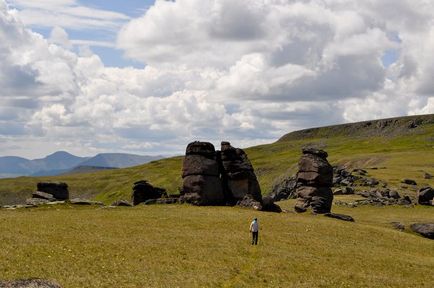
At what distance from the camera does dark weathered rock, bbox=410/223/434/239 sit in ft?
258

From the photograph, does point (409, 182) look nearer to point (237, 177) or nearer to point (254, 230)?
point (237, 177)

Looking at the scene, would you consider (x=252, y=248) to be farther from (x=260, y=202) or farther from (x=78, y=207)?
(x=78, y=207)

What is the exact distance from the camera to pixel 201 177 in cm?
9525

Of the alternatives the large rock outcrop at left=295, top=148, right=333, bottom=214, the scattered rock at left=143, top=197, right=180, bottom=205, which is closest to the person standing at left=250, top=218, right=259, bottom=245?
the large rock outcrop at left=295, top=148, right=333, bottom=214

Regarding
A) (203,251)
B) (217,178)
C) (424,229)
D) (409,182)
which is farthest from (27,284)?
(409,182)

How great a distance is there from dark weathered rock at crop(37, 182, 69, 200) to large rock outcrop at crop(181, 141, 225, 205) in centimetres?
3692

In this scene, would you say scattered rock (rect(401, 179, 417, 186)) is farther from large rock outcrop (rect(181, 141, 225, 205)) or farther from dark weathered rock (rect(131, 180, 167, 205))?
dark weathered rock (rect(131, 180, 167, 205))

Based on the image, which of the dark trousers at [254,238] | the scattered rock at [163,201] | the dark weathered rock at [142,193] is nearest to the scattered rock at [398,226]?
the dark trousers at [254,238]

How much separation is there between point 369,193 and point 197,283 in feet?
281

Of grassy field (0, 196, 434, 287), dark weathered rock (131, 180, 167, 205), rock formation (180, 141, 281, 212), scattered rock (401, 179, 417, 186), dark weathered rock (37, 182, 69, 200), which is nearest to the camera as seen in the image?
grassy field (0, 196, 434, 287)

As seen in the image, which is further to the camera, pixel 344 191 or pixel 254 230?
pixel 344 191

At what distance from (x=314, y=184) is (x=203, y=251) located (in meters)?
Result: 50.2

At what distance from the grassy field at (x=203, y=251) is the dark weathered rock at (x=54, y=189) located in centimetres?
3868

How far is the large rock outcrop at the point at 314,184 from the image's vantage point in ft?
319
